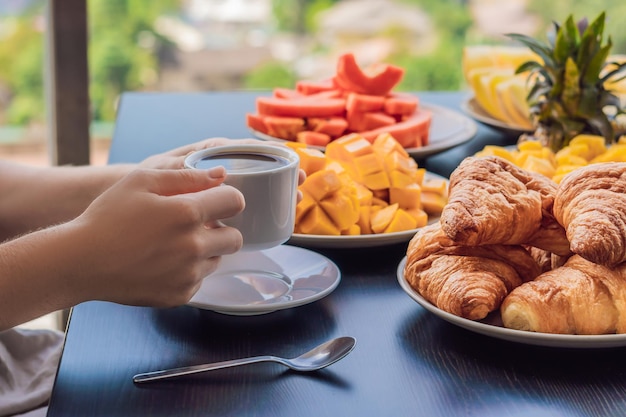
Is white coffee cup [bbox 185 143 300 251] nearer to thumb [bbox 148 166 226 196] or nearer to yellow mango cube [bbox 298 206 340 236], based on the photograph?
thumb [bbox 148 166 226 196]

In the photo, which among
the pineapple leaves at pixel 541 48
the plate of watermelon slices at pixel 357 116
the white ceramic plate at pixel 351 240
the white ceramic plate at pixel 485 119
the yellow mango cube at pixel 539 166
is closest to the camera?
the white ceramic plate at pixel 351 240

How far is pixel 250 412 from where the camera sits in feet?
2.51

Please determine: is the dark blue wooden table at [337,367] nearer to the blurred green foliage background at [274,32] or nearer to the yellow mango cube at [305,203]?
the yellow mango cube at [305,203]

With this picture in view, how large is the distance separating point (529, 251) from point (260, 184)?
0.33m

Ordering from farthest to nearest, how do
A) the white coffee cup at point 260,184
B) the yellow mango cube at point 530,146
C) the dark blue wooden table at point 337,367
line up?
the yellow mango cube at point 530,146 → the white coffee cup at point 260,184 → the dark blue wooden table at point 337,367

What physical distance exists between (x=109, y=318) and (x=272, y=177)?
0.26 metres

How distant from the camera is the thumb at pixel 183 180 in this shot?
845 millimetres

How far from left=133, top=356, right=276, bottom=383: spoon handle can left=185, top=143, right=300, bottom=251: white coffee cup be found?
0.14m

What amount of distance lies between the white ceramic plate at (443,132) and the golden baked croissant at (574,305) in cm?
74

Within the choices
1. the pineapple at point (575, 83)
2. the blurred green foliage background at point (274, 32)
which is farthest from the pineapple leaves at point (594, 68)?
the blurred green foliage background at point (274, 32)

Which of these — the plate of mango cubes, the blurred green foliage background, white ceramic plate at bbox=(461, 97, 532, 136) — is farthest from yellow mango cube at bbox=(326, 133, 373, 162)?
the blurred green foliage background

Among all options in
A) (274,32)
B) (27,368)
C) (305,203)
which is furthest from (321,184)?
(274,32)

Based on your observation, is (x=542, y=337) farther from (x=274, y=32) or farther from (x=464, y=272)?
(x=274, y=32)

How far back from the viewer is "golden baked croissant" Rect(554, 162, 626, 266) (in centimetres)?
84
